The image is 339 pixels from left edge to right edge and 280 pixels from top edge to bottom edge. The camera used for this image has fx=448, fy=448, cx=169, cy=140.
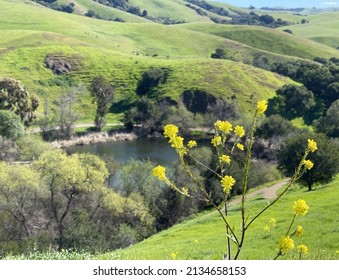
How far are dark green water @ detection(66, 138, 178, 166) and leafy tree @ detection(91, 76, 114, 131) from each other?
1062cm

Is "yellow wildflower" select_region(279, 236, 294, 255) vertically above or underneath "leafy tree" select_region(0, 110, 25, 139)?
above

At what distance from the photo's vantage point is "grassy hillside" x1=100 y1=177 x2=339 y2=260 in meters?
19.9

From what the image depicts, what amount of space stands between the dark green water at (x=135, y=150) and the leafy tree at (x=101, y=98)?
10.6 m

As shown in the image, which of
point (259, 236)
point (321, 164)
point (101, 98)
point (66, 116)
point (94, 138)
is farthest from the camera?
point (101, 98)

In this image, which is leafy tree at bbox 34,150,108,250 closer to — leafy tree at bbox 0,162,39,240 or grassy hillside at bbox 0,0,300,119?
leafy tree at bbox 0,162,39,240

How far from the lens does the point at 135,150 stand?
283ft

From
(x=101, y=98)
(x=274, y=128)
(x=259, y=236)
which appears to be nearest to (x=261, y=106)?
(x=259, y=236)

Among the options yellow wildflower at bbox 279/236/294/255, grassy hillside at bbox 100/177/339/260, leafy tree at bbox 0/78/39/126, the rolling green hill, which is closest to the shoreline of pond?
leafy tree at bbox 0/78/39/126

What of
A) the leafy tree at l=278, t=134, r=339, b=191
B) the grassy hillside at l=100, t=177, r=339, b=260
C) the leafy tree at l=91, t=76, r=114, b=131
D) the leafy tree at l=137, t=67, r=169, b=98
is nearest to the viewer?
the grassy hillside at l=100, t=177, r=339, b=260

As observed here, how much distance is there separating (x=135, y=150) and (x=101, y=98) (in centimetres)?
2576

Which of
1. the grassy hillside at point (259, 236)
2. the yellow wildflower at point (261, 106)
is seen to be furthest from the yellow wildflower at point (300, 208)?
the grassy hillside at point (259, 236)

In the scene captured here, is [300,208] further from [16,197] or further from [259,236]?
[16,197]
